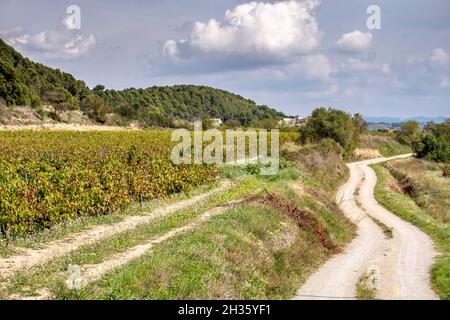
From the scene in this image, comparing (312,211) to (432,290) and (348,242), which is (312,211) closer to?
(348,242)

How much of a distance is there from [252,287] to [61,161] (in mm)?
A: 14636

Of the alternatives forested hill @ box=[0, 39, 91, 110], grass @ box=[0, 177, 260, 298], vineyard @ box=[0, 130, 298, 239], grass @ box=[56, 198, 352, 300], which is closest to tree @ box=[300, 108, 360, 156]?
vineyard @ box=[0, 130, 298, 239]

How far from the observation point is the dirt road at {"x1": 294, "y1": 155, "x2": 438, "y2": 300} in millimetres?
17078

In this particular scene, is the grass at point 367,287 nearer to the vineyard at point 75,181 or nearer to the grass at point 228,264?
the grass at point 228,264

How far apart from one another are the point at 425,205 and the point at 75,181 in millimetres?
34055

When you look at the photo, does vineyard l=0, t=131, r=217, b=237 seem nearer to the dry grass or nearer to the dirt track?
the dirt track

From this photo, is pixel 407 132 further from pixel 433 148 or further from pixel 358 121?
pixel 433 148

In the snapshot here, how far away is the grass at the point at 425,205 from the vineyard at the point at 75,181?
14.0 meters

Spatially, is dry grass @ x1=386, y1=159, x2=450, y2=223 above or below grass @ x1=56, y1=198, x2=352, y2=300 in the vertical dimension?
below

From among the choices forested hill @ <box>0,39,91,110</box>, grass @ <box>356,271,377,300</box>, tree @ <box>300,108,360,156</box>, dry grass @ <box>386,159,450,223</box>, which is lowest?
dry grass @ <box>386,159,450,223</box>

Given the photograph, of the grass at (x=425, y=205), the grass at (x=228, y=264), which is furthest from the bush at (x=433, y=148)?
the grass at (x=228, y=264)

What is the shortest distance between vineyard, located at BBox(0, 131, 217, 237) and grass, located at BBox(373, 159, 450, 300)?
13979mm

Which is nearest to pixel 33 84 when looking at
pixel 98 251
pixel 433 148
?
pixel 433 148
